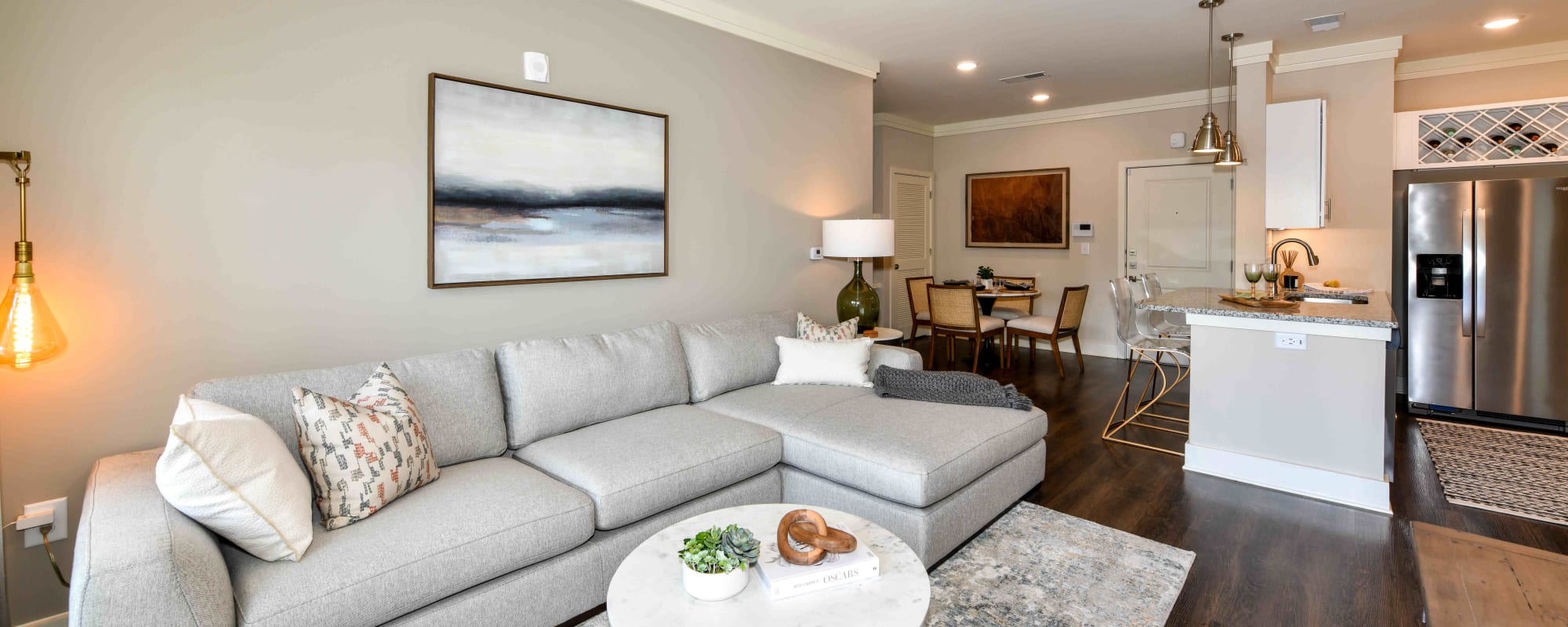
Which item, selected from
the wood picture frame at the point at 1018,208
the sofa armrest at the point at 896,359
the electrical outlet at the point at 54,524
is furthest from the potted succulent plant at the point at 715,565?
the wood picture frame at the point at 1018,208

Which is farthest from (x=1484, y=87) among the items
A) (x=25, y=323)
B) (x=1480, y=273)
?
(x=25, y=323)

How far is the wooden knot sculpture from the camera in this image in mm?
1678

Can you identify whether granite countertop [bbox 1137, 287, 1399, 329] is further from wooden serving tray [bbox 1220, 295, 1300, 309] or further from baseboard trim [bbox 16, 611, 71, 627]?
baseboard trim [bbox 16, 611, 71, 627]

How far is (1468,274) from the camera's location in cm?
434

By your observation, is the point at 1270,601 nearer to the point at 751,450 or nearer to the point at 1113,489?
the point at 1113,489

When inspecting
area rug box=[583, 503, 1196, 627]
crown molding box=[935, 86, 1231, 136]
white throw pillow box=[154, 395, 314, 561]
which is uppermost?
crown molding box=[935, 86, 1231, 136]

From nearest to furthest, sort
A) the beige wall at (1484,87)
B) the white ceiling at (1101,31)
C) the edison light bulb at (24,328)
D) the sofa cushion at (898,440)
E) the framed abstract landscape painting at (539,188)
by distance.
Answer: the edison light bulb at (24,328) < the sofa cushion at (898,440) < the framed abstract landscape painting at (539,188) < the white ceiling at (1101,31) < the beige wall at (1484,87)

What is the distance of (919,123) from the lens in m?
7.37

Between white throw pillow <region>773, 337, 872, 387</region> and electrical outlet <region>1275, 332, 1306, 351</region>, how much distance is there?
71.6 inches

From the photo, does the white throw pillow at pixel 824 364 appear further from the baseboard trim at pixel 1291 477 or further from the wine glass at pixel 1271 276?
the wine glass at pixel 1271 276

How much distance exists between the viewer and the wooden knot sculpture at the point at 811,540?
1678 millimetres

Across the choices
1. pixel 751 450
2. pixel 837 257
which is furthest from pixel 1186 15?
pixel 751 450

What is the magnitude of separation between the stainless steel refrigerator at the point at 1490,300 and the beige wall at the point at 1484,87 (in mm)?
1039

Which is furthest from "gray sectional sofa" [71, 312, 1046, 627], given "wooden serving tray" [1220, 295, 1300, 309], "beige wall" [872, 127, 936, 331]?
"beige wall" [872, 127, 936, 331]
